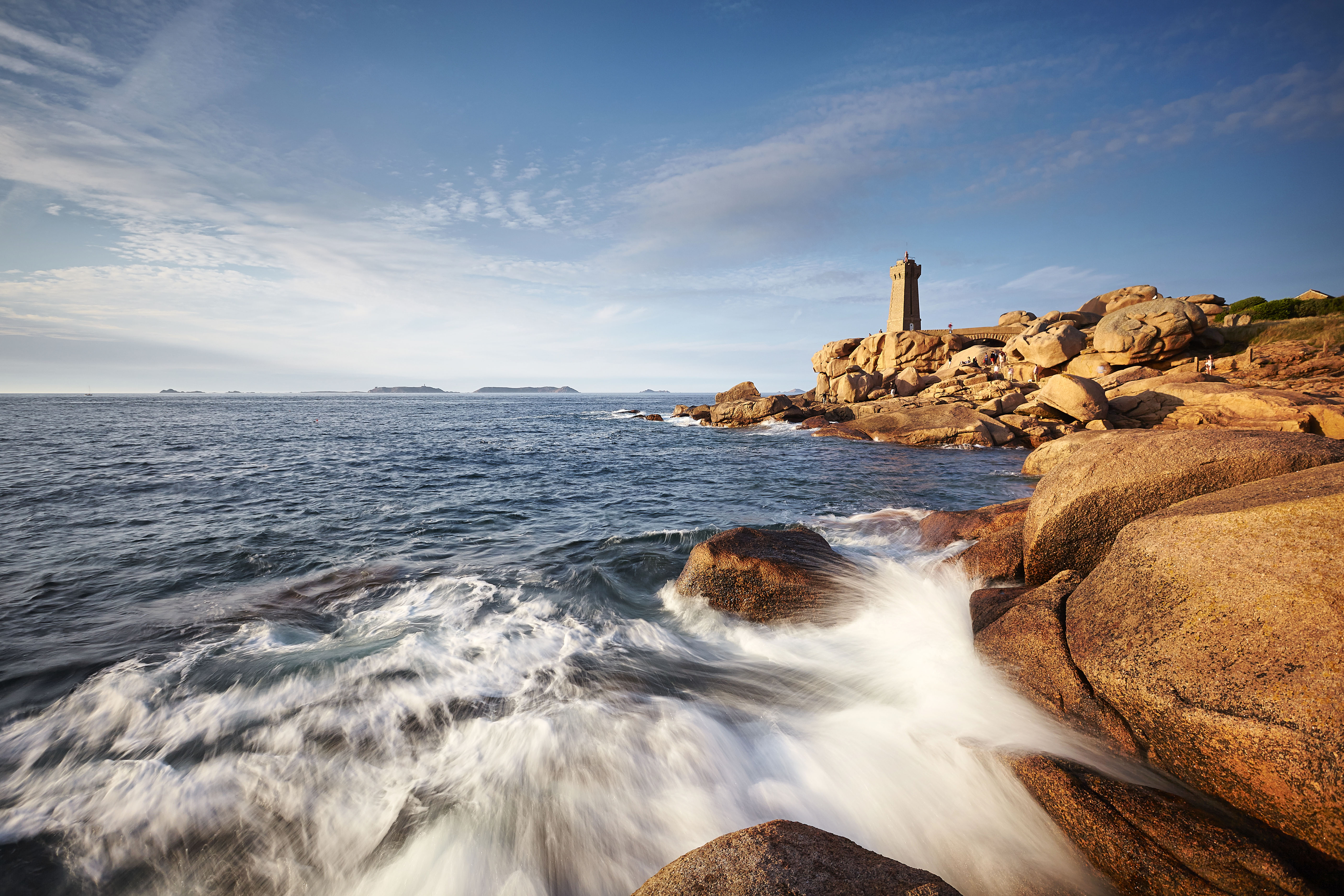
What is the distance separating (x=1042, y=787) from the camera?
3453 millimetres

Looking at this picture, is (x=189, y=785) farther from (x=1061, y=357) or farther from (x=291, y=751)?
(x=1061, y=357)

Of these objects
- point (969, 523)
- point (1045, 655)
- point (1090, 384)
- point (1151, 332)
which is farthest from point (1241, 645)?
point (1151, 332)

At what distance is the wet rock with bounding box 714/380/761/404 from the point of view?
44256 millimetres

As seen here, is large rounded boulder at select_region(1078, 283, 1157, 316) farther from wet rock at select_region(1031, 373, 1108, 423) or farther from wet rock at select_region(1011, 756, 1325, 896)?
wet rock at select_region(1011, 756, 1325, 896)

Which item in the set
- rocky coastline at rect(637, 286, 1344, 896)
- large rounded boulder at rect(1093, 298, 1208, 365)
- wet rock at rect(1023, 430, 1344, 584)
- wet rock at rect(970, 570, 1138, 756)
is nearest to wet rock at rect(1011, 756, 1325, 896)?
rocky coastline at rect(637, 286, 1344, 896)

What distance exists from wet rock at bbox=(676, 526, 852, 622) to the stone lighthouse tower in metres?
56.7

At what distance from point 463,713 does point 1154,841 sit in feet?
17.9

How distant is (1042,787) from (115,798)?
23.2 ft

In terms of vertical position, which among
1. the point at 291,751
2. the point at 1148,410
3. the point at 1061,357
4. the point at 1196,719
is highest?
the point at 1061,357

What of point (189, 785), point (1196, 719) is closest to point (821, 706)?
point (1196, 719)

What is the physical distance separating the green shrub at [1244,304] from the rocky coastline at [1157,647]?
5129cm

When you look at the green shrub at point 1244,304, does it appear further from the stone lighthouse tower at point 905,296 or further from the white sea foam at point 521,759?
the white sea foam at point 521,759

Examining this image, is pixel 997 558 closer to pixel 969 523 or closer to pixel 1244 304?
pixel 969 523

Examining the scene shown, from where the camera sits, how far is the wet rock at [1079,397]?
21172mm
